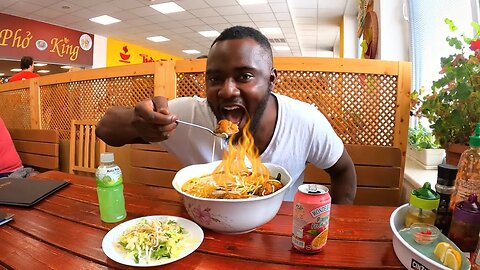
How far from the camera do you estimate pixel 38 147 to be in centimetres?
338

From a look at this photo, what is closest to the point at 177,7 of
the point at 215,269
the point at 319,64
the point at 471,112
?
the point at 319,64

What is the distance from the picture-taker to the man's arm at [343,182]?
1.34 metres

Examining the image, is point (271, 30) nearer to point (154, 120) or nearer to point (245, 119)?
point (245, 119)

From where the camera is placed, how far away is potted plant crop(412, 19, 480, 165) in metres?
1.28

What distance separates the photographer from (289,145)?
128cm

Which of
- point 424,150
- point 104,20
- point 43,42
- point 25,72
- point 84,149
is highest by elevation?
point 104,20

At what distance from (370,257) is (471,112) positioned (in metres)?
1.03

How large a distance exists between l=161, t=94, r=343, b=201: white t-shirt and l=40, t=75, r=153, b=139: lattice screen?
1323mm

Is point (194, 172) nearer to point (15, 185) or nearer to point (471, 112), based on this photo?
point (15, 185)

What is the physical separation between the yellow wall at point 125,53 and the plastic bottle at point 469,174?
10.9m

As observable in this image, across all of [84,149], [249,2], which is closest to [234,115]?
[84,149]

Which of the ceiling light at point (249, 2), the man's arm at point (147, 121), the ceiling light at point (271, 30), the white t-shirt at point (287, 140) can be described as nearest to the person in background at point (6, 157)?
the man's arm at point (147, 121)

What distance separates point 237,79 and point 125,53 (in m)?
10.8

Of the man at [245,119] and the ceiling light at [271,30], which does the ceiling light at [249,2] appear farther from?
the man at [245,119]
